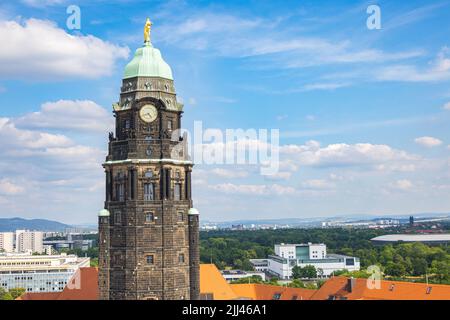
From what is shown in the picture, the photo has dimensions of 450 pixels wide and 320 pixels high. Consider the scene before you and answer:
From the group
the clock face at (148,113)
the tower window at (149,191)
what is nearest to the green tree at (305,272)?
the tower window at (149,191)

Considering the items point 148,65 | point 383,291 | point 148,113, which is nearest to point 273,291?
point 383,291

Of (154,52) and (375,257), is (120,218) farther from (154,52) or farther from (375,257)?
(375,257)

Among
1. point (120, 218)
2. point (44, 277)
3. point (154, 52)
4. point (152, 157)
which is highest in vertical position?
point (154, 52)

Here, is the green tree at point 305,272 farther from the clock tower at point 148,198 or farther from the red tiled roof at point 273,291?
the clock tower at point 148,198

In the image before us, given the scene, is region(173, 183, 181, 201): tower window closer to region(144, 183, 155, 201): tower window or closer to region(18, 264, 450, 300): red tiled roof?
region(144, 183, 155, 201): tower window
